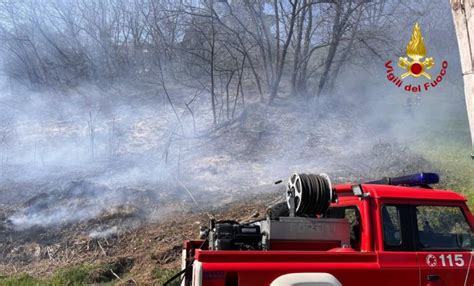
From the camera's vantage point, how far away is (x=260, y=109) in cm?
1592

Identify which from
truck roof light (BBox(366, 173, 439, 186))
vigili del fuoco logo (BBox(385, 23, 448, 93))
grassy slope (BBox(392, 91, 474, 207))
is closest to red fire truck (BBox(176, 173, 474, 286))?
truck roof light (BBox(366, 173, 439, 186))

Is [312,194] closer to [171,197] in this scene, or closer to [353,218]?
[353,218]

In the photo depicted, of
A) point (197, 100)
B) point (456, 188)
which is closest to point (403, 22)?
point (197, 100)

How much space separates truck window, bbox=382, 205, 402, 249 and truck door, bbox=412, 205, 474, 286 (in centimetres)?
15

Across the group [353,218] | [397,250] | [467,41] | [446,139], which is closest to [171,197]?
[353,218]

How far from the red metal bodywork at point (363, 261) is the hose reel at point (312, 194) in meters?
0.29

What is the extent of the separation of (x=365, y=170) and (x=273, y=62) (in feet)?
23.0

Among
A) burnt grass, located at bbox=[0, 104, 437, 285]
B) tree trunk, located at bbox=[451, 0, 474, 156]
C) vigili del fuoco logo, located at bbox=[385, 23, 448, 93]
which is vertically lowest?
burnt grass, located at bbox=[0, 104, 437, 285]

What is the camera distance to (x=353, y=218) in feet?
13.8

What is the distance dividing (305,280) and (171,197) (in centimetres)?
658

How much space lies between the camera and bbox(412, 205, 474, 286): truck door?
3.84m

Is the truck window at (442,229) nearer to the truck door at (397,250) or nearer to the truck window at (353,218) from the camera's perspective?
the truck door at (397,250)

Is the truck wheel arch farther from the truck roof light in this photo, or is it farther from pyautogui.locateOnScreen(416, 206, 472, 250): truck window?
the truck roof light

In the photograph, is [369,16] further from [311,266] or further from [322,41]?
[311,266]
